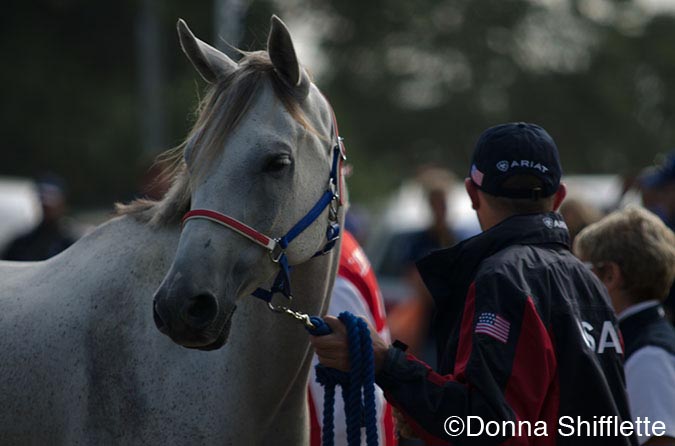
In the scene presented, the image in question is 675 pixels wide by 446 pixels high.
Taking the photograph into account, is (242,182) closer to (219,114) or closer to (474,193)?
(219,114)

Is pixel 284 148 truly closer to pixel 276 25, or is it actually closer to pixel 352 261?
pixel 276 25

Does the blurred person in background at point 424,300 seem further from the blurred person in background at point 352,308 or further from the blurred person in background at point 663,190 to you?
the blurred person in background at point 352,308

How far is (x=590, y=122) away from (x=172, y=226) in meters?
29.6

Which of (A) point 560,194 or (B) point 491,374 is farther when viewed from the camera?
(A) point 560,194

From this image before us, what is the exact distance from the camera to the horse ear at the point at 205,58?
3082 mm

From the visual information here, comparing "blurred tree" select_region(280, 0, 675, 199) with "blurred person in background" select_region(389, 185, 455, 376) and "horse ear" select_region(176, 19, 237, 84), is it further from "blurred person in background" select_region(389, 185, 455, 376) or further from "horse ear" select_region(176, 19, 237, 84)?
"horse ear" select_region(176, 19, 237, 84)

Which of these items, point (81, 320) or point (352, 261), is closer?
point (81, 320)

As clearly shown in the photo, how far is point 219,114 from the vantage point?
2.94 m

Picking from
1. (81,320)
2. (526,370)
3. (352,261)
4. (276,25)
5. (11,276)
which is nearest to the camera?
(526,370)

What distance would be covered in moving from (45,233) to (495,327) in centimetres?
581

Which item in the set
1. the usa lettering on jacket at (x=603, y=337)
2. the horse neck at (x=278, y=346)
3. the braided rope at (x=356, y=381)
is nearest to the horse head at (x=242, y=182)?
the horse neck at (x=278, y=346)

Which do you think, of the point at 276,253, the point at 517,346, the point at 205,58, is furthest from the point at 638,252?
the point at 205,58

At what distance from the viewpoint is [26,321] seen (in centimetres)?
316

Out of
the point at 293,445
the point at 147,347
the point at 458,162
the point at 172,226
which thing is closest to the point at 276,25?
the point at 172,226
